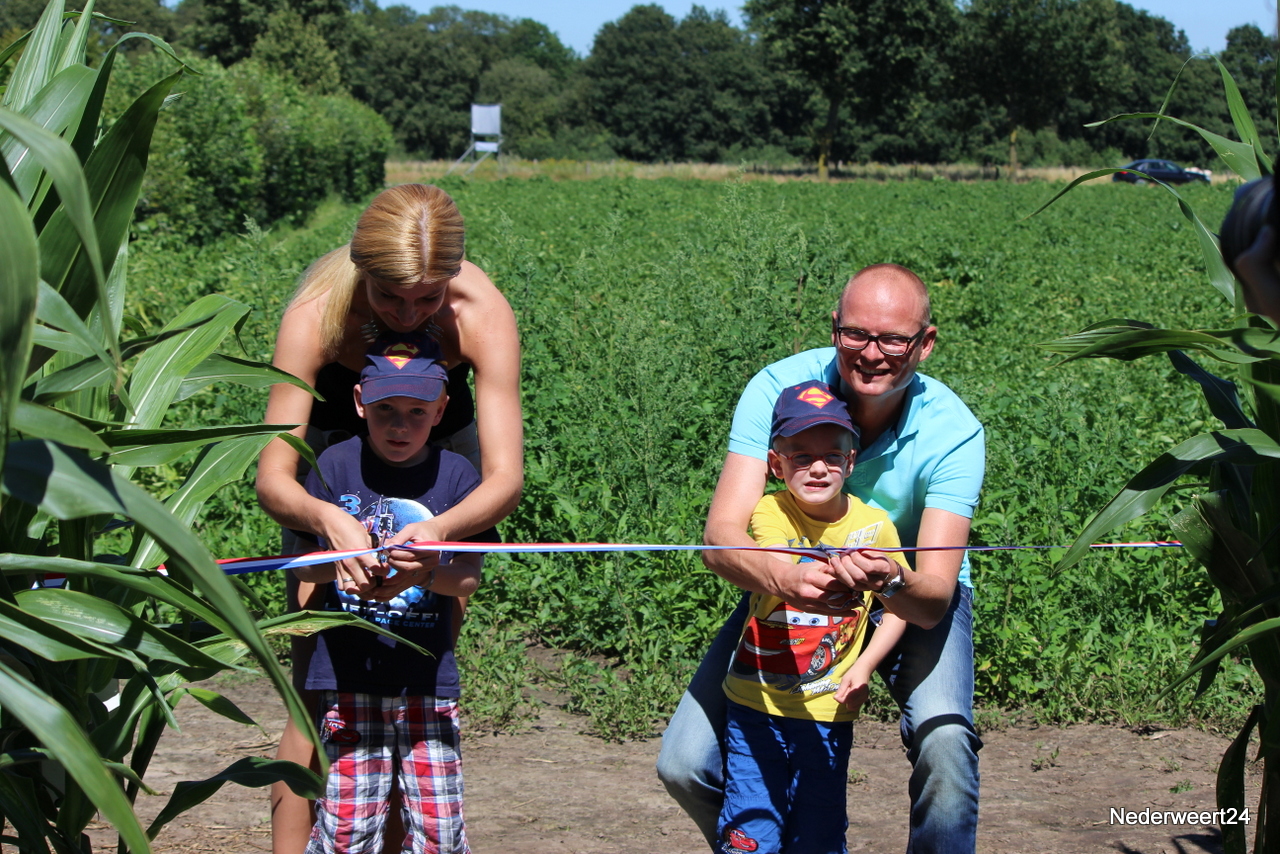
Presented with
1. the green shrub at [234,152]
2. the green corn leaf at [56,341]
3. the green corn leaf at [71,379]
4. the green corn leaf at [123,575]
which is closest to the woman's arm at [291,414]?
the green corn leaf at [123,575]

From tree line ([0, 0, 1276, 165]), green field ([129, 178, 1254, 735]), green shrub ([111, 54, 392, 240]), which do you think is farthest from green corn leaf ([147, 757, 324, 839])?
tree line ([0, 0, 1276, 165])

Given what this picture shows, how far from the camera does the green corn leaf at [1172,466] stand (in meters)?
2.09

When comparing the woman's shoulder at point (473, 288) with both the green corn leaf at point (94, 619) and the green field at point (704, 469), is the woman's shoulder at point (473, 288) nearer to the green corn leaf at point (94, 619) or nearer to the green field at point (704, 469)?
the green corn leaf at point (94, 619)

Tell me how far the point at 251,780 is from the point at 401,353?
1.03 meters

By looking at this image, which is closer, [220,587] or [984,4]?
[220,587]

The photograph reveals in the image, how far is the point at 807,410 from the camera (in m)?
2.67

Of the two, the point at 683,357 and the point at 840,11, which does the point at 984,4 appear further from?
the point at 683,357

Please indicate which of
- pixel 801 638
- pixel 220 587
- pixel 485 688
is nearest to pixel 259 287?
pixel 485 688

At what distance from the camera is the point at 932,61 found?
6488 centimetres

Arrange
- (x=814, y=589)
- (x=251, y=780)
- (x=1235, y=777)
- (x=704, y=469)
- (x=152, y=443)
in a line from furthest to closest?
(x=704, y=469), (x=814, y=589), (x=1235, y=777), (x=251, y=780), (x=152, y=443)

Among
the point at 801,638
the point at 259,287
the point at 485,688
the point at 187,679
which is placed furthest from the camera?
the point at 259,287

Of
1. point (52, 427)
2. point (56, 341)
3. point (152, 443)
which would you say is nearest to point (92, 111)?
point (56, 341)

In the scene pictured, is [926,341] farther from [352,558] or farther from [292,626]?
[292,626]

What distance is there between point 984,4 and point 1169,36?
56.6m
